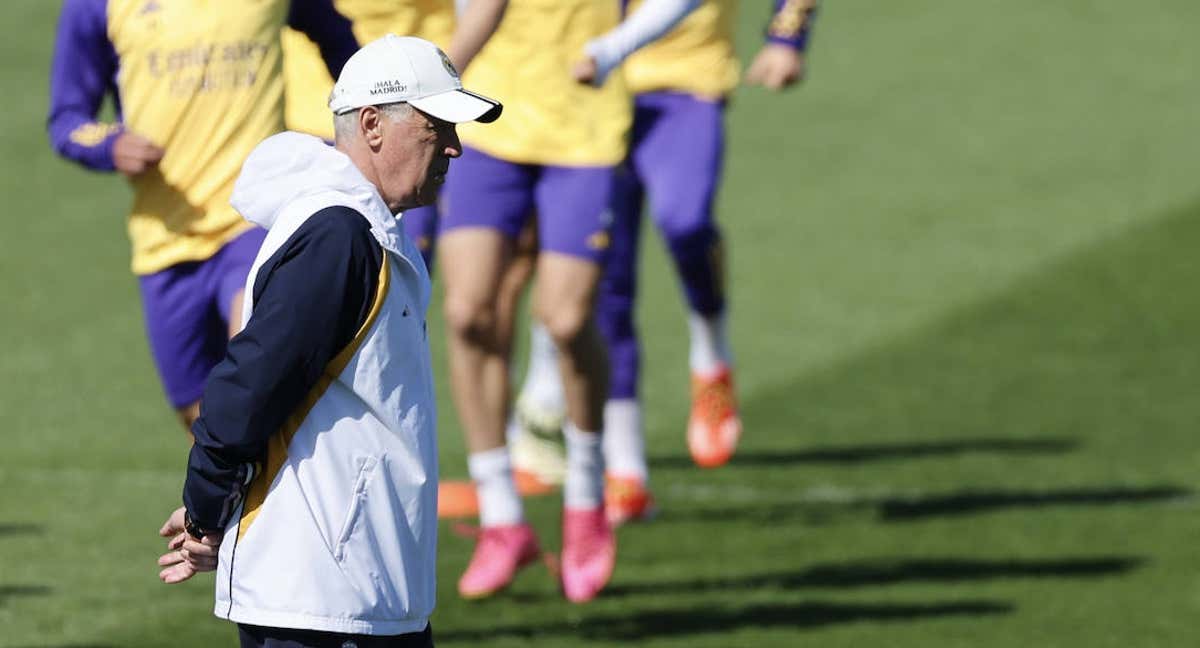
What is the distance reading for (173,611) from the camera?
8.20 metres

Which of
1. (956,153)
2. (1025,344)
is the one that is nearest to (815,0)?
(1025,344)

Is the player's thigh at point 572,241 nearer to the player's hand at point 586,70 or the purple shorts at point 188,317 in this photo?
the player's hand at point 586,70

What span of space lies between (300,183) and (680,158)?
17.7ft

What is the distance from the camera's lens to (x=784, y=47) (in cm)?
916

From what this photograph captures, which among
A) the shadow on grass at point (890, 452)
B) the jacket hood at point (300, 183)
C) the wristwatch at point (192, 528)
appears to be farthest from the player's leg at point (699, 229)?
the wristwatch at point (192, 528)

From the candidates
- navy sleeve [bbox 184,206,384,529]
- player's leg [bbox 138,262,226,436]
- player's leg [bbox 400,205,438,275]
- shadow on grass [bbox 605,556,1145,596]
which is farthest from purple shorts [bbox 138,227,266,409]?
navy sleeve [bbox 184,206,384,529]

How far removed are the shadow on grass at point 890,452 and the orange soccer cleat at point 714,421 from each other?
57cm

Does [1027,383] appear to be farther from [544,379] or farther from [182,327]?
[182,327]

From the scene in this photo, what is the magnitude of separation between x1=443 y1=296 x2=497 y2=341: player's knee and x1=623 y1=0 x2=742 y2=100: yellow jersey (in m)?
2.16

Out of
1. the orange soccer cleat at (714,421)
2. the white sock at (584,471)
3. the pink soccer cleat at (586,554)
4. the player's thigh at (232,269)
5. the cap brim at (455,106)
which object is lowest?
the orange soccer cleat at (714,421)

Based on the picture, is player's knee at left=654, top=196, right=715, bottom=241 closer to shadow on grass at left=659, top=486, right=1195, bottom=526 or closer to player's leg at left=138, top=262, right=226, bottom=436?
shadow on grass at left=659, top=486, right=1195, bottom=526

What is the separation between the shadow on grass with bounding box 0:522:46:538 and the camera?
30.6ft

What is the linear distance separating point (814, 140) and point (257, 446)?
575 inches

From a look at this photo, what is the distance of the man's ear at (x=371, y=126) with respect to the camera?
4762 millimetres
